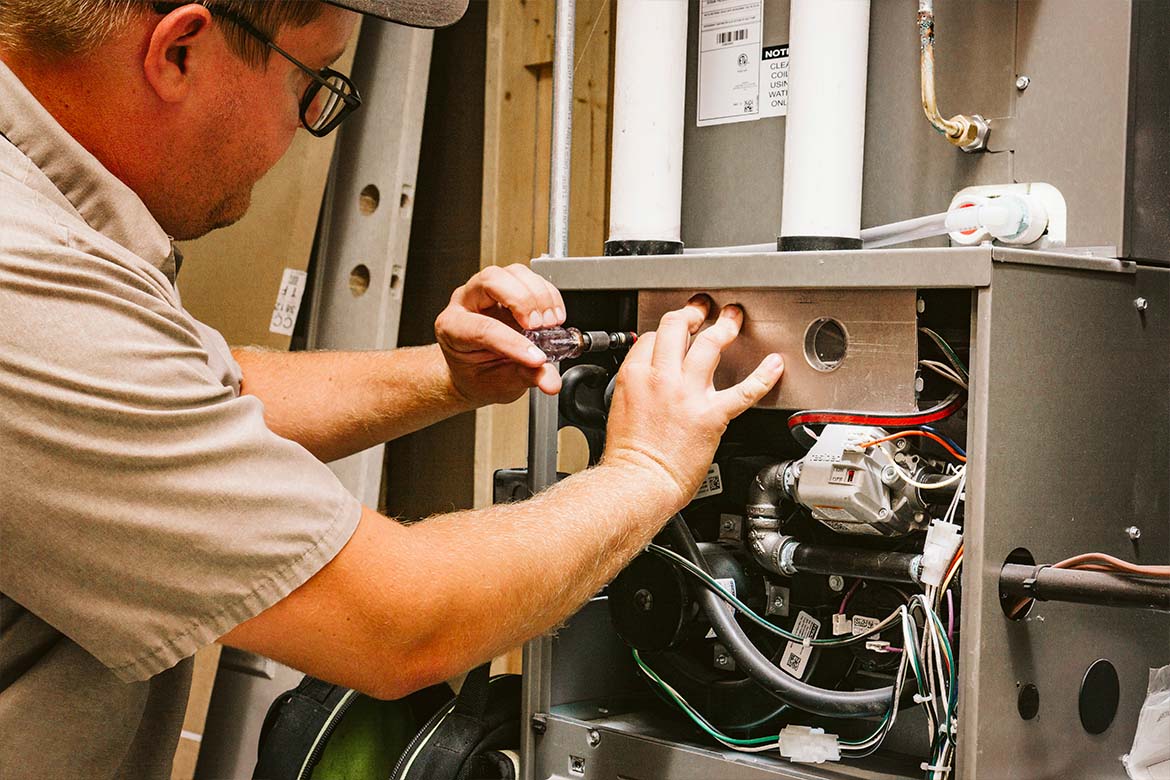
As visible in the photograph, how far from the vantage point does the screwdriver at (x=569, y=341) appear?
114cm

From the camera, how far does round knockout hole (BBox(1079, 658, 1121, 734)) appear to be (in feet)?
3.42

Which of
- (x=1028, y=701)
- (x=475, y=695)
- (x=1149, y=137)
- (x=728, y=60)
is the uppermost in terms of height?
(x=728, y=60)

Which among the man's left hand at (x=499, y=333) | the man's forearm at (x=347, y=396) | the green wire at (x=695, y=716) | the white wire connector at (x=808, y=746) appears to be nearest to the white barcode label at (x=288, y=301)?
the man's forearm at (x=347, y=396)

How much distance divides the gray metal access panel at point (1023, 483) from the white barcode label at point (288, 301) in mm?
1077

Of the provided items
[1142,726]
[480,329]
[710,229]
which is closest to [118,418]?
[480,329]

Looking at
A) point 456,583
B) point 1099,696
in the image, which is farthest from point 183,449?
point 1099,696

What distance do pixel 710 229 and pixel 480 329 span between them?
0.93 feet

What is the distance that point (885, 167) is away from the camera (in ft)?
3.84

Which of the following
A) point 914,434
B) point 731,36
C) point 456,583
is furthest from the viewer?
point 731,36

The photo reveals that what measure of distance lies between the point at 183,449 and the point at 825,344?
0.57 m

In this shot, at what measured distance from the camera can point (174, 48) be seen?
3.39ft

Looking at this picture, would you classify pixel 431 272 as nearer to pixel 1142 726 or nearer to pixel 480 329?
pixel 480 329

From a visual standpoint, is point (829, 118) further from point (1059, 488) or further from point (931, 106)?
point (1059, 488)

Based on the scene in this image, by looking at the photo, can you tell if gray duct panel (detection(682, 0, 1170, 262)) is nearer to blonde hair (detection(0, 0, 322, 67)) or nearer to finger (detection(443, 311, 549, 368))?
finger (detection(443, 311, 549, 368))
